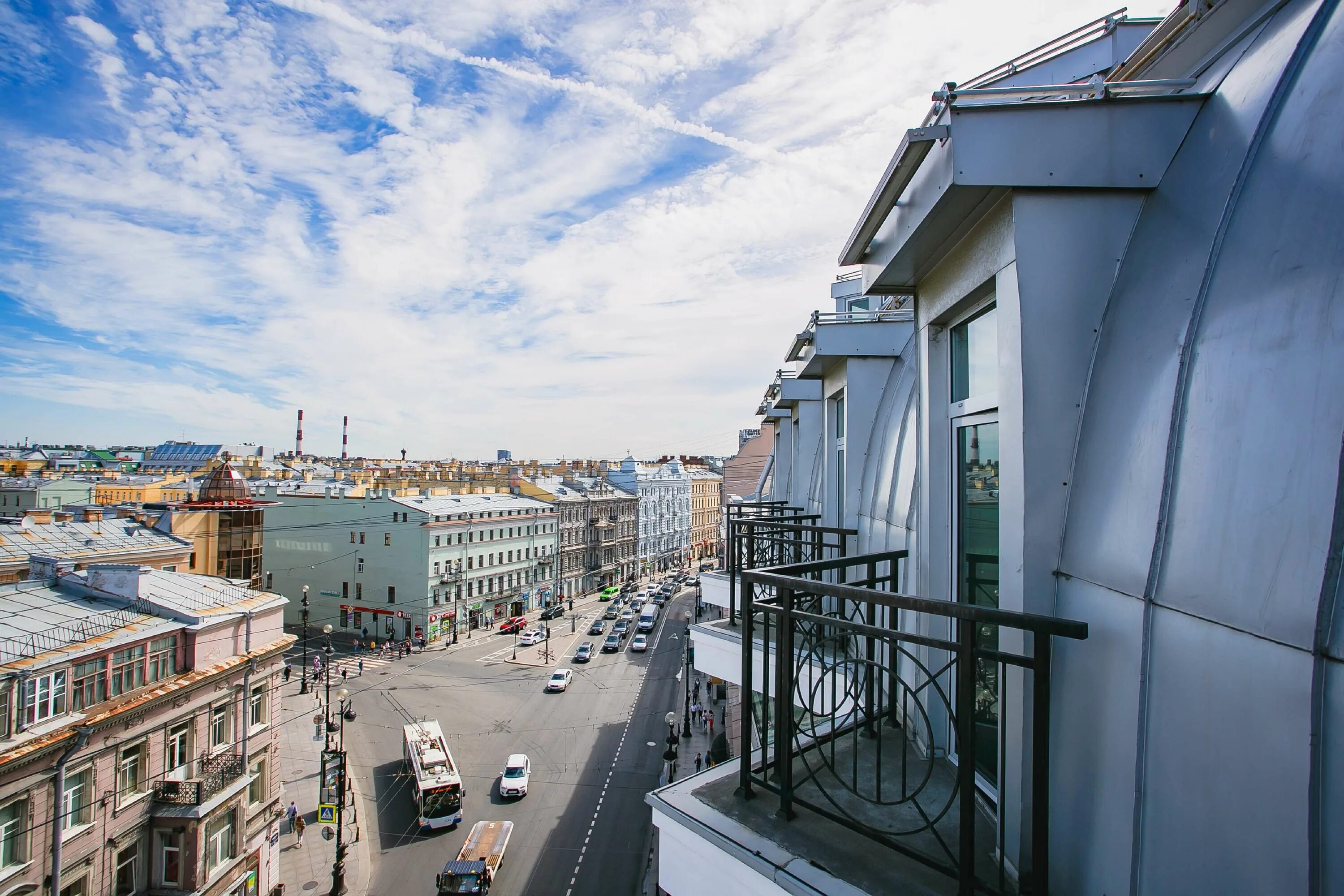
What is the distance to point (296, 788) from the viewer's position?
25562 mm

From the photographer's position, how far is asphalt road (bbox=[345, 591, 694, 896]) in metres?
20.1

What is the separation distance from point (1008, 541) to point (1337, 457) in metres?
1.75

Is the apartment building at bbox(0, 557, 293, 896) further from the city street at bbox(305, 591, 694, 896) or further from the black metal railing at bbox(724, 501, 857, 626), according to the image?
the black metal railing at bbox(724, 501, 857, 626)

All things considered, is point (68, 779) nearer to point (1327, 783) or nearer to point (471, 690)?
point (1327, 783)

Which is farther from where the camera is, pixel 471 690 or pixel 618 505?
pixel 618 505

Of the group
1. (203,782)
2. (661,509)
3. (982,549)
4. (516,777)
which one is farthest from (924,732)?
(661,509)

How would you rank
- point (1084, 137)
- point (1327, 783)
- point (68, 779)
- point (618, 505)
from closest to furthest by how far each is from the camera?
point (1327, 783) < point (1084, 137) < point (68, 779) < point (618, 505)

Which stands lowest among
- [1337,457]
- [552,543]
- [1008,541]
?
[552,543]

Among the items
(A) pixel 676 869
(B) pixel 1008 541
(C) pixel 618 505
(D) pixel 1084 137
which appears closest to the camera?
(D) pixel 1084 137

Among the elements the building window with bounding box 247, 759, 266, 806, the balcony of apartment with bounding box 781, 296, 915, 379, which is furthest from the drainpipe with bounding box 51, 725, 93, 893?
the balcony of apartment with bounding box 781, 296, 915, 379

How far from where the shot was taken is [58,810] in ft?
41.3

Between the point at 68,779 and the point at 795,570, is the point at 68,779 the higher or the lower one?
the lower one

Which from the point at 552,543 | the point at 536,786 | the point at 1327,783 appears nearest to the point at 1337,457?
the point at 1327,783

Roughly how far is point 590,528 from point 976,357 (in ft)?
199
